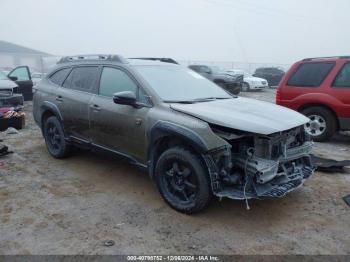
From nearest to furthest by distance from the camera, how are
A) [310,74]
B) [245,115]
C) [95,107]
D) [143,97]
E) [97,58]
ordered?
[245,115] → [143,97] → [95,107] → [97,58] → [310,74]

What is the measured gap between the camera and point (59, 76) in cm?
594

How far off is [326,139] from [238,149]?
427 centimetres

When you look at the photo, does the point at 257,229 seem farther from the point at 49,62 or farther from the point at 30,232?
the point at 49,62

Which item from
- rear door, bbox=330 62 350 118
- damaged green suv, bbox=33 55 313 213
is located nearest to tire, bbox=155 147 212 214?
damaged green suv, bbox=33 55 313 213

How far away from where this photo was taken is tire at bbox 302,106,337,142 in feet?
23.0

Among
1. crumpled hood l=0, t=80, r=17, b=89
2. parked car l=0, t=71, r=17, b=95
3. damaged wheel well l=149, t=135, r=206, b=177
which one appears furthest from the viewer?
crumpled hood l=0, t=80, r=17, b=89

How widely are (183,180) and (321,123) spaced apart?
4.49 metres

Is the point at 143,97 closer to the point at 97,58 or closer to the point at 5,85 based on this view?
the point at 97,58

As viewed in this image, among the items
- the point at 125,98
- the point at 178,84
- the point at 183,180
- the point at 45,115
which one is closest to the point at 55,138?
the point at 45,115

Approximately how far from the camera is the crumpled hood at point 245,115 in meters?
3.54

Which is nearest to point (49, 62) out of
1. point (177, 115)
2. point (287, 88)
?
point (287, 88)

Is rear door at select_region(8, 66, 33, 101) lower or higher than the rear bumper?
higher

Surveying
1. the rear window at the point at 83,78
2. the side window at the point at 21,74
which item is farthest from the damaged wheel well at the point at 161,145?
the side window at the point at 21,74

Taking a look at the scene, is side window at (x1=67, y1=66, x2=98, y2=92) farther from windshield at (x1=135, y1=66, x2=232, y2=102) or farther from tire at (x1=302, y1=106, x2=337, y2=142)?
tire at (x1=302, y1=106, x2=337, y2=142)
